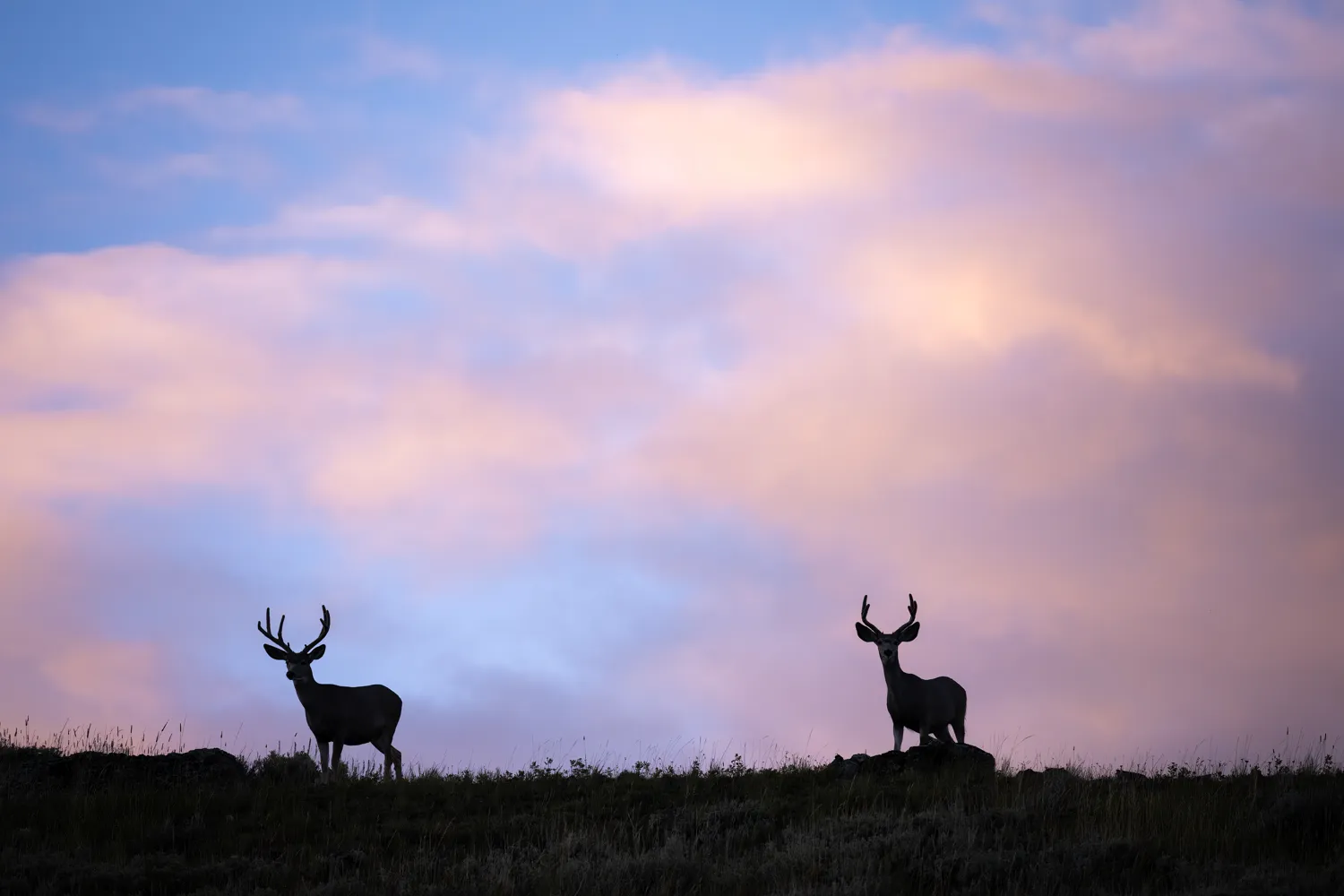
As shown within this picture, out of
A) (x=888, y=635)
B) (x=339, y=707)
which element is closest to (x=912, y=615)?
(x=888, y=635)

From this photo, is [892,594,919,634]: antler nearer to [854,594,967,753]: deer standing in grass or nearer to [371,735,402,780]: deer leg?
[854,594,967,753]: deer standing in grass

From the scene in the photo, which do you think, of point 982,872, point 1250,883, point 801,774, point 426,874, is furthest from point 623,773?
point 1250,883

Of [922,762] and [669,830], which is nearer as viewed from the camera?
[669,830]

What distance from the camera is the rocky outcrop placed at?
17.6 m

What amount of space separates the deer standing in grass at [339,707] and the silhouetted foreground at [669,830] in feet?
9.23

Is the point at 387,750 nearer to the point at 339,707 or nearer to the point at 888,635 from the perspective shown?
the point at 339,707

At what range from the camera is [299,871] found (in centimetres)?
1380

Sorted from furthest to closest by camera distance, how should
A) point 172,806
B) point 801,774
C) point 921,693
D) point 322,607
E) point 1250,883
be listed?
point 322,607 < point 921,693 < point 801,774 < point 172,806 < point 1250,883

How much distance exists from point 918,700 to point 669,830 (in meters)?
7.67

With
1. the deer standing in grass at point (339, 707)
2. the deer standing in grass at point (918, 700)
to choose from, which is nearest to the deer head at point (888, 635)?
the deer standing in grass at point (918, 700)

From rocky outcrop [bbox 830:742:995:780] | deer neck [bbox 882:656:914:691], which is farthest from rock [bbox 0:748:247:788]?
deer neck [bbox 882:656:914:691]

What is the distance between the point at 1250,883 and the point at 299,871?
8.99 meters

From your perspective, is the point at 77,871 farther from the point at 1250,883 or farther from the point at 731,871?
the point at 1250,883

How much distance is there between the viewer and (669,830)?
49.5ft
